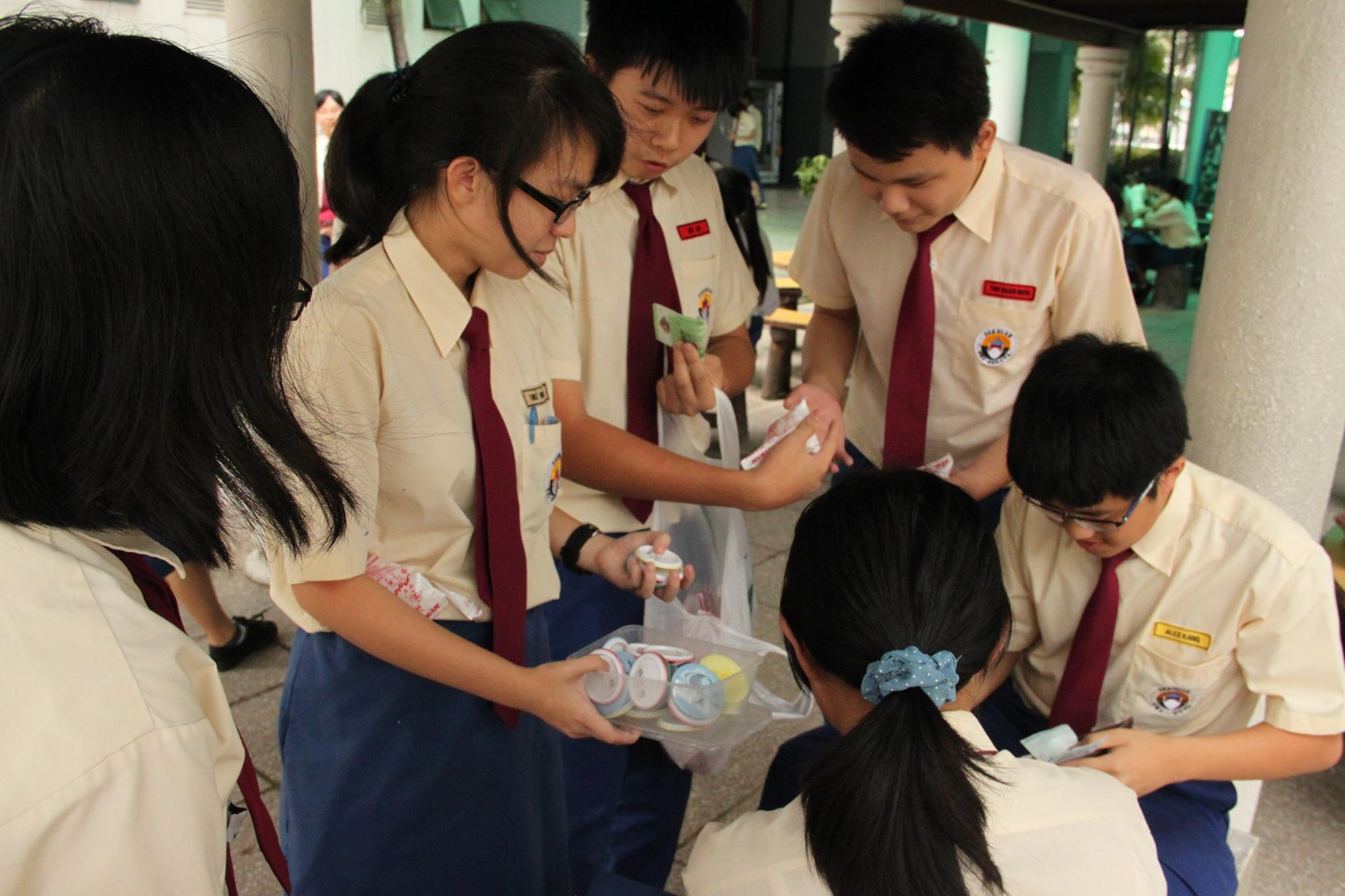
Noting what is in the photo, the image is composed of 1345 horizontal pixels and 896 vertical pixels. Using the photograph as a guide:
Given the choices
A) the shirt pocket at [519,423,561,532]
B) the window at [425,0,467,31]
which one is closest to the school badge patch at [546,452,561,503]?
the shirt pocket at [519,423,561,532]

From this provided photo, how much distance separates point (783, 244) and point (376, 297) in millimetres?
11350

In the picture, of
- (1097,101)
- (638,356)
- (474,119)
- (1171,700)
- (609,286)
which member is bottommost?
(1171,700)

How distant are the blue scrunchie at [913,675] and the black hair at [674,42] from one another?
1141mm

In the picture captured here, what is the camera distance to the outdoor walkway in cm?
234

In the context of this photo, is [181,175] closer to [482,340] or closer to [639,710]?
[482,340]

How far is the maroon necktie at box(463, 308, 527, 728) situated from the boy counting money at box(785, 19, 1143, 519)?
73 centimetres

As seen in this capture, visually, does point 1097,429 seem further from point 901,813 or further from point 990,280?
point 901,813

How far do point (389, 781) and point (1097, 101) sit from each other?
9.82 metres

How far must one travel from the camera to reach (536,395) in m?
1.56

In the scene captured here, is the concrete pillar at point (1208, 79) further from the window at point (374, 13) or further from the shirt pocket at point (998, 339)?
the shirt pocket at point (998, 339)

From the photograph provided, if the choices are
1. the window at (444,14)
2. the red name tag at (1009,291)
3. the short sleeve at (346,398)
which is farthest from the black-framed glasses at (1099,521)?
the window at (444,14)

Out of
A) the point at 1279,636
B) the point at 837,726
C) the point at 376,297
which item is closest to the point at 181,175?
the point at 376,297

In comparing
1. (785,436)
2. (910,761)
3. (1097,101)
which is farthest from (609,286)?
(1097,101)

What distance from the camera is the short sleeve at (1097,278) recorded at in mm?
1950
